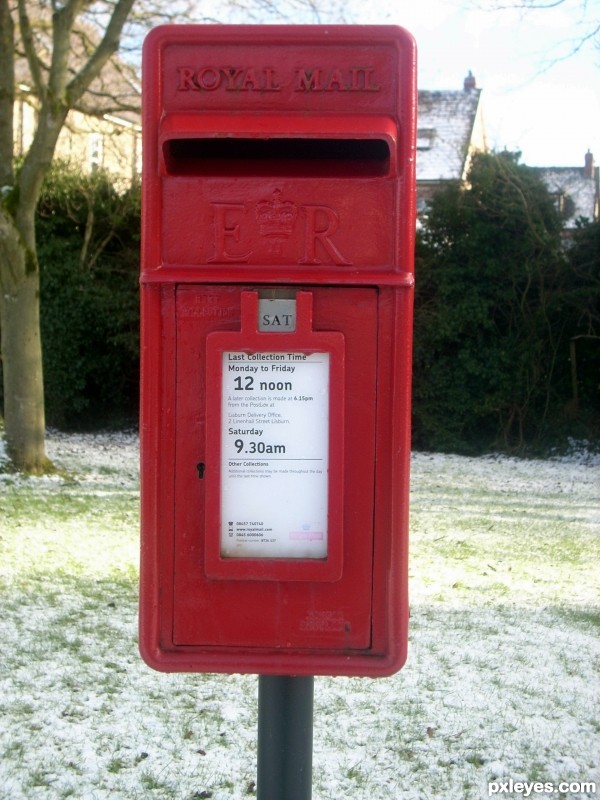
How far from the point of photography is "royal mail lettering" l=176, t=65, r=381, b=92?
6.64ft

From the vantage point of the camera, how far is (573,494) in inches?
400

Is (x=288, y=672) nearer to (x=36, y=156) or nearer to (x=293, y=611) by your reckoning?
(x=293, y=611)

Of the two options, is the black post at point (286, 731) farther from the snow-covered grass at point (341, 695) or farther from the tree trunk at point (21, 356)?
the tree trunk at point (21, 356)

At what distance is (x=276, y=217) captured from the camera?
2.00 m

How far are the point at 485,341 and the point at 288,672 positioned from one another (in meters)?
11.5

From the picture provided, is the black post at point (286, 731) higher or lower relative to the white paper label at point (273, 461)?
lower

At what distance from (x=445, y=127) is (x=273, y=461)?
24356mm

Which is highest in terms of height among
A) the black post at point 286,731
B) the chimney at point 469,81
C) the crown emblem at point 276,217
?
the chimney at point 469,81

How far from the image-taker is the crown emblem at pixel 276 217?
1996mm

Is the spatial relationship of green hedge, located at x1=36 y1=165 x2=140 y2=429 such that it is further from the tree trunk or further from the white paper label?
the white paper label
